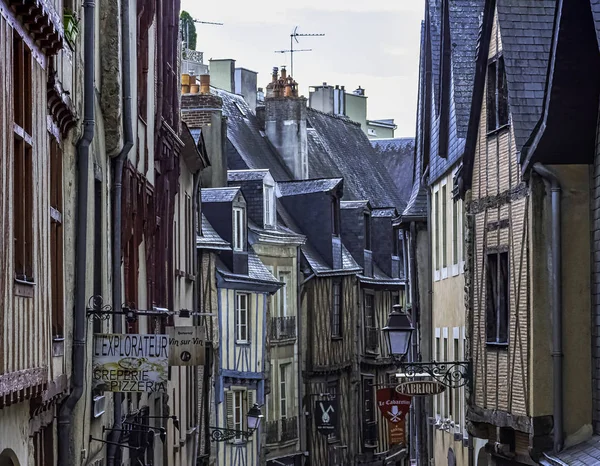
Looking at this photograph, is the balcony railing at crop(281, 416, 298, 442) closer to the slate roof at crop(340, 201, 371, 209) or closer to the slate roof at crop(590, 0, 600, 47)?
the slate roof at crop(340, 201, 371, 209)

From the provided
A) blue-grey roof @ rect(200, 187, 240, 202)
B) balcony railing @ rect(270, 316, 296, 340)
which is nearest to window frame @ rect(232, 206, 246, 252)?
blue-grey roof @ rect(200, 187, 240, 202)

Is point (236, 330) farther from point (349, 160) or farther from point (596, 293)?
point (596, 293)

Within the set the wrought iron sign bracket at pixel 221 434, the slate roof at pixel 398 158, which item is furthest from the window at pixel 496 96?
the slate roof at pixel 398 158

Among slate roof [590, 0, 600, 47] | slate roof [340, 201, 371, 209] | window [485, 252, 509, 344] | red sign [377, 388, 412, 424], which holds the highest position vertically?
slate roof [340, 201, 371, 209]

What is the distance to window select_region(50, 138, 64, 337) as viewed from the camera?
1134 centimetres

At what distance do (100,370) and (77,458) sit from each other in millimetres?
904

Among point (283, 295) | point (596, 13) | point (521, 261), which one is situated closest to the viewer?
point (596, 13)

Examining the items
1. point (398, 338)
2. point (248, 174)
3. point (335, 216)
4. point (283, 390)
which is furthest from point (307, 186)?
point (398, 338)

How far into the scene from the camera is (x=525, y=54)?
16453 millimetres

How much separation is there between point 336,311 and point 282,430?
17.6 ft

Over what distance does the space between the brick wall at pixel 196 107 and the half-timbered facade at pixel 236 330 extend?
1526 mm

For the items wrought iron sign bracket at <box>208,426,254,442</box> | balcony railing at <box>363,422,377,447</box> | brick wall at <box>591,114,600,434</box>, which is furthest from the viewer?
balcony railing at <box>363,422,377,447</box>

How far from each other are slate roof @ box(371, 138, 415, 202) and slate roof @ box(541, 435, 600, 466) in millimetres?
39021

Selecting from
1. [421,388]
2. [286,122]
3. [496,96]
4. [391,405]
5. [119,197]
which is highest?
[286,122]
